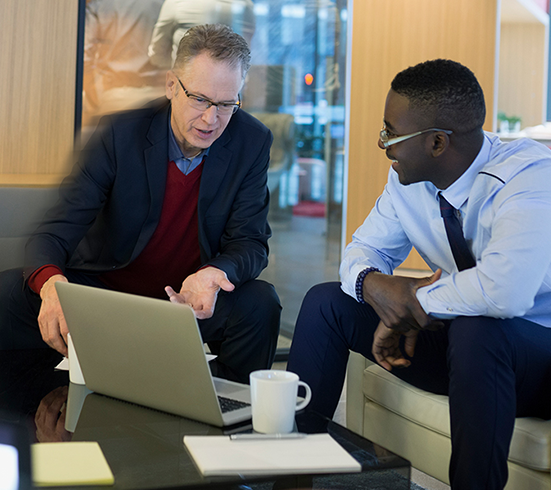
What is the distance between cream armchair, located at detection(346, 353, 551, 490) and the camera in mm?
1220

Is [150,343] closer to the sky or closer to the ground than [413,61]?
closer to the ground

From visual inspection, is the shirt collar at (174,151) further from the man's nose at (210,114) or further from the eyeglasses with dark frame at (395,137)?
the eyeglasses with dark frame at (395,137)

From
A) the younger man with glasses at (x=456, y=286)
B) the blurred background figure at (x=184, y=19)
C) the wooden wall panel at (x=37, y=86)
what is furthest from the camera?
the blurred background figure at (x=184, y=19)

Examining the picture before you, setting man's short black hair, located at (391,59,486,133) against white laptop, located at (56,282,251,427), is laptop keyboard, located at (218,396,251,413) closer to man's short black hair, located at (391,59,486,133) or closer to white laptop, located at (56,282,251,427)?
white laptop, located at (56,282,251,427)

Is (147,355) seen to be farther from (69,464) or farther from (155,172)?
(155,172)

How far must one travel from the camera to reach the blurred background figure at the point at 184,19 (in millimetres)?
2703

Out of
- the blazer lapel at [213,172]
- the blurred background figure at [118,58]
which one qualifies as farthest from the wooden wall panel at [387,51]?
the blazer lapel at [213,172]

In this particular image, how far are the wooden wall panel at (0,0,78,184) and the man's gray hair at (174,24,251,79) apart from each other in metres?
0.85

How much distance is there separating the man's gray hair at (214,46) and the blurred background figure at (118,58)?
0.90m

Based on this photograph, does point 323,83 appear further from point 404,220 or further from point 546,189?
point 546,189

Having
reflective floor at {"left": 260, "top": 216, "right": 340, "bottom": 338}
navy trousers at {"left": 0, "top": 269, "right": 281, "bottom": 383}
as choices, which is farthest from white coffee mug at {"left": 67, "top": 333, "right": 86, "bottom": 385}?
reflective floor at {"left": 260, "top": 216, "right": 340, "bottom": 338}

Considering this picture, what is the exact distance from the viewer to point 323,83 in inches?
124

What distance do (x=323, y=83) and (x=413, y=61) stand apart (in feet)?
2.46

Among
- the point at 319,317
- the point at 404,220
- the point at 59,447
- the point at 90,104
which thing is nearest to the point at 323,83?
the point at 90,104
